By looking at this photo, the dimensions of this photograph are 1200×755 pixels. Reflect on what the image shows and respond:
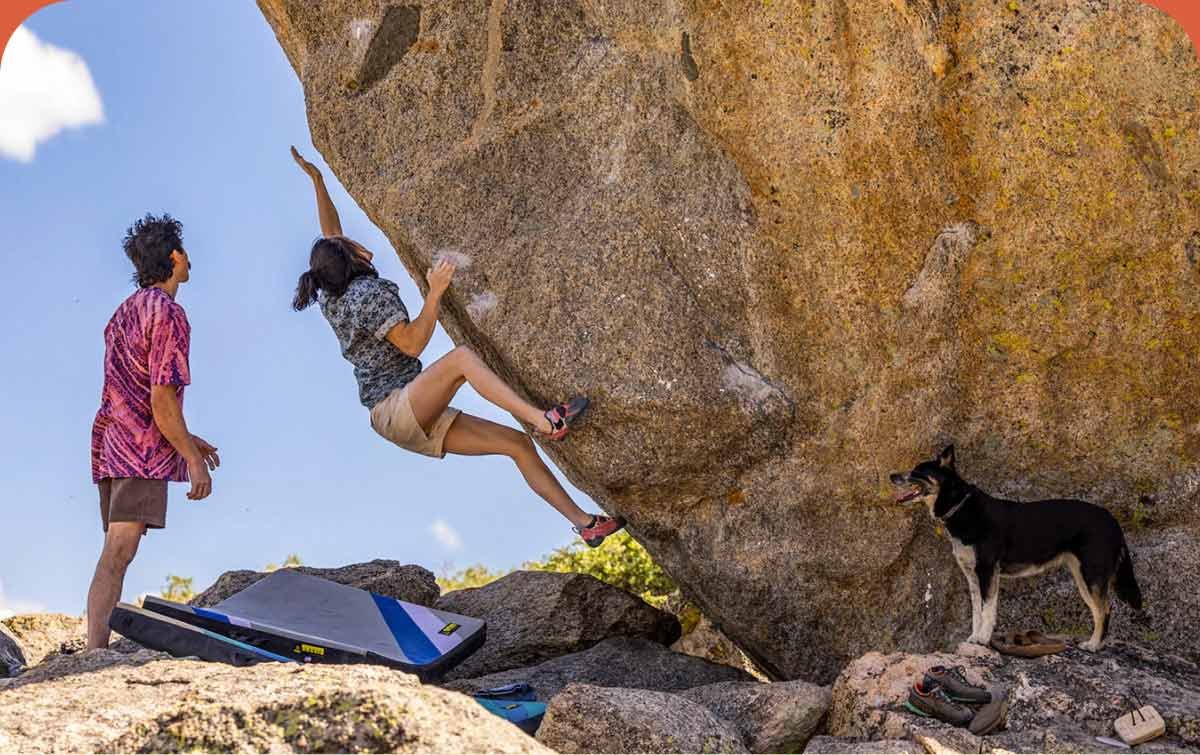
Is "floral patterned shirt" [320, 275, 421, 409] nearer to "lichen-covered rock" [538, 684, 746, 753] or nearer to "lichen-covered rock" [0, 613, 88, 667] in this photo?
"lichen-covered rock" [538, 684, 746, 753]

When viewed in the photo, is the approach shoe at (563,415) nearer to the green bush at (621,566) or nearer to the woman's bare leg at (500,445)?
the woman's bare leg at (500,445)

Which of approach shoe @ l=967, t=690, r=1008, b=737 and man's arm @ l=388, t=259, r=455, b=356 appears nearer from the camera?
approach shoe @ l=967, t=690, r=1008, b=737

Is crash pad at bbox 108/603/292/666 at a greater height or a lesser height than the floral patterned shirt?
lesser

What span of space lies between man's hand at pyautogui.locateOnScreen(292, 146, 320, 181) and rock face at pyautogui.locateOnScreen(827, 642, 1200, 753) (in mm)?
5508

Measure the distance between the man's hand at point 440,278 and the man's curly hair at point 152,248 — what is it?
1.91m

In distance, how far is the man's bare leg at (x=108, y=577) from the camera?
8.69 meters

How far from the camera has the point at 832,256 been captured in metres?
8.66

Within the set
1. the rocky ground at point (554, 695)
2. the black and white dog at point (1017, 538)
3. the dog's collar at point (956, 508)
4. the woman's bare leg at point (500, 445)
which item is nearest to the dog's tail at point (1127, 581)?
the black and white dog at point (1017, 538)

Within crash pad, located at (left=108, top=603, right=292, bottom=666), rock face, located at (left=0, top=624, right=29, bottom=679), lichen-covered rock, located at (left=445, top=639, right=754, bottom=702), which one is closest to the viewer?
crash pad, located at (left=108, top=603, right=292, bottom=666)

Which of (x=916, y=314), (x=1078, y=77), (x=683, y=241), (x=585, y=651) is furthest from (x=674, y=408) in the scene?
(x=1078, y=77)

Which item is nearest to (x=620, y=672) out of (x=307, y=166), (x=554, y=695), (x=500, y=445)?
(x=554, y=695)

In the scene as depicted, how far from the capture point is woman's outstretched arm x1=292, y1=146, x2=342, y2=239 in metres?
9.81

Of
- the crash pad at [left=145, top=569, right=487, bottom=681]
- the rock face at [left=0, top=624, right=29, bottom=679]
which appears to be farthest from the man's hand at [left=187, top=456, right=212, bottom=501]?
the rock face at [left=0, top=624, right=29, bottom=679]

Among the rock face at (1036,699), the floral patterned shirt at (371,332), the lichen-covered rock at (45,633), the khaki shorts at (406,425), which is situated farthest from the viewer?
the lichen-covered rock at (45,633)
